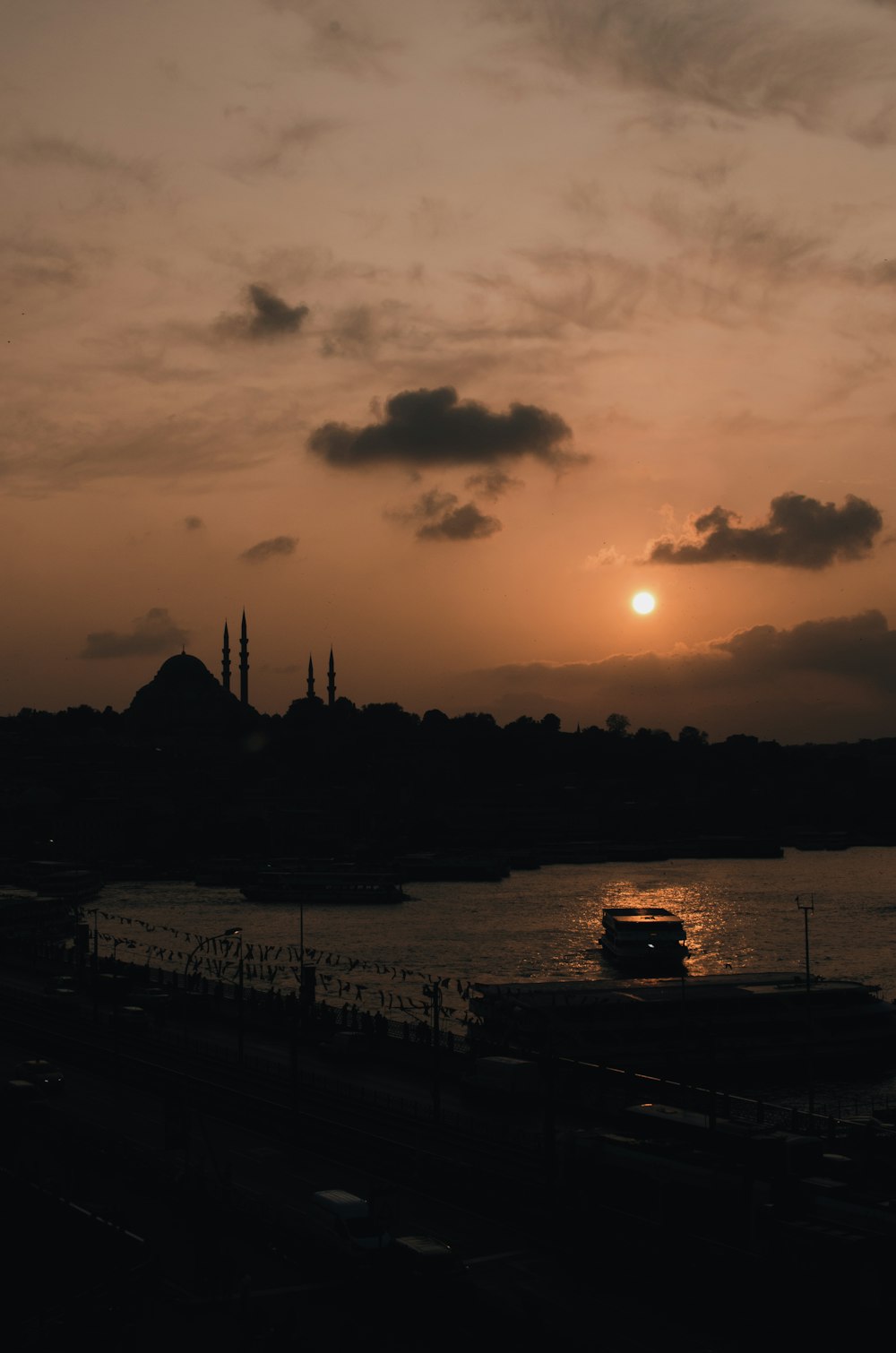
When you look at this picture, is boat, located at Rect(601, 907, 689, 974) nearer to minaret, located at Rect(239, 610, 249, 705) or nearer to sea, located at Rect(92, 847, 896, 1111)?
sea, located at Rect(92, 847, 896, 1111)

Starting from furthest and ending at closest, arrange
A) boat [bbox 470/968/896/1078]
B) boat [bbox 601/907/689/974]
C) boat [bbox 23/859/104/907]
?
boat [bbox 23/859/104/907]
boat [bbox 601/907/689/974]
boat [bbox 470/968/896/1078]

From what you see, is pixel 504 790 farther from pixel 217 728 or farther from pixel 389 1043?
pixel 389 1043

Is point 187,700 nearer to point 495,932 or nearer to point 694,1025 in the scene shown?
point 495,932

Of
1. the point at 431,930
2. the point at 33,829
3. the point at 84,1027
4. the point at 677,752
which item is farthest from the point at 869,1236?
the point at 677,752

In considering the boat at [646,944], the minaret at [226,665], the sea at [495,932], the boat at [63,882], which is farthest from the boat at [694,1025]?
the minaret at [226,665]

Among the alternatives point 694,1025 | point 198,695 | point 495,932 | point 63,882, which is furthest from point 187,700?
point 694,1025

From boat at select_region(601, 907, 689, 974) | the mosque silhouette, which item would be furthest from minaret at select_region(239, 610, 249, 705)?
boat at select_region(601, 907, 689, 974)

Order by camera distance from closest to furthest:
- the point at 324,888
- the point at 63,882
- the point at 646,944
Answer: the point at 646,944 → the point at 324,888 → the point at 63,882
